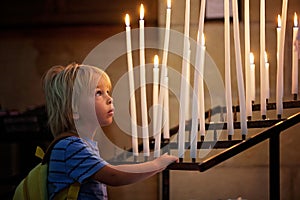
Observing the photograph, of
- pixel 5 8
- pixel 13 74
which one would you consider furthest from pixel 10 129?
pixel 5 8

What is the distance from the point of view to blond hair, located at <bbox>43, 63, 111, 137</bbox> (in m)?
1.84

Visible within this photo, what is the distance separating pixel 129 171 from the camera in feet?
5.76

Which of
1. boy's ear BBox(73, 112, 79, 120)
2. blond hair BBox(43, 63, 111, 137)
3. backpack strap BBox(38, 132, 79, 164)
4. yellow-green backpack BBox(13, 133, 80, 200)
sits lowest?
yellow-green backpack BBox(13, 133, 80, 200)

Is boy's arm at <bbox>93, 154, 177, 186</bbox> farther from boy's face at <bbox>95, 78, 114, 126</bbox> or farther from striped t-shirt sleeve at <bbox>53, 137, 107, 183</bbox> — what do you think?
boy's face at <bbox>95, 78, 114, 126</bbox>

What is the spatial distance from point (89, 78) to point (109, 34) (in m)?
1.47

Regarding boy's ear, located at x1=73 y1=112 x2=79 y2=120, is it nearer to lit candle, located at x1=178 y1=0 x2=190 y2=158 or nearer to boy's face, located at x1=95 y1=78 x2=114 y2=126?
boy's face, located at x1=95 y1=78 x2=114 y2=126

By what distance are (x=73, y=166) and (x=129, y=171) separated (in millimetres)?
142

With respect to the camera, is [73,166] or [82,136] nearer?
[73,166]

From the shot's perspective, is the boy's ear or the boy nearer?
the boy

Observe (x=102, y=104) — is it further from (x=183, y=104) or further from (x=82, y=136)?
(x=183, y=104)

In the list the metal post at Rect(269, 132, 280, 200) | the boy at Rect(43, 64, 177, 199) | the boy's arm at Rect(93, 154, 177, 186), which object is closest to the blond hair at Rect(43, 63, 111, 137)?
the boy at Rect(43, 64, 177, 199)

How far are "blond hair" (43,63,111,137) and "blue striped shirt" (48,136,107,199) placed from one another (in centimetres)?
8

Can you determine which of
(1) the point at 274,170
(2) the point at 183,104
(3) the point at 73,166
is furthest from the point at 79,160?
(1) the point at 274,170

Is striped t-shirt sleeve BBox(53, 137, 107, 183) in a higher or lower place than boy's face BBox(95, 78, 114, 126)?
lower
